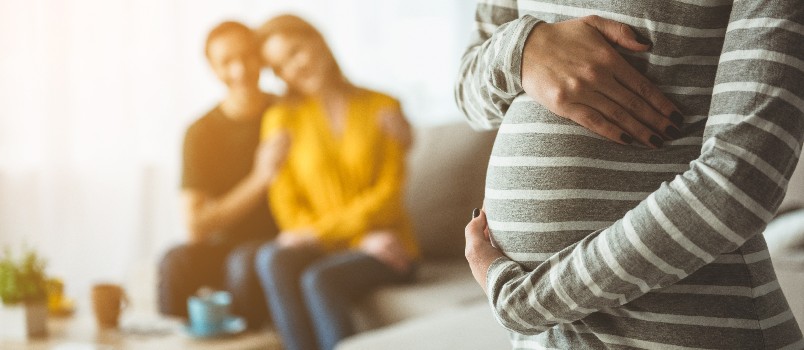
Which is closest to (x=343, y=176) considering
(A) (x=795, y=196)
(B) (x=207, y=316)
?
(B) (x=207, y=316)

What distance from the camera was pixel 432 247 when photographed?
91.8 inches

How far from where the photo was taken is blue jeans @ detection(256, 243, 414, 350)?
6.09 ft

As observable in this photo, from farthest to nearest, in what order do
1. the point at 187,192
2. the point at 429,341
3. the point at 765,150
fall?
the point at 187,192 → the point at 429,341 → the point at 765,150

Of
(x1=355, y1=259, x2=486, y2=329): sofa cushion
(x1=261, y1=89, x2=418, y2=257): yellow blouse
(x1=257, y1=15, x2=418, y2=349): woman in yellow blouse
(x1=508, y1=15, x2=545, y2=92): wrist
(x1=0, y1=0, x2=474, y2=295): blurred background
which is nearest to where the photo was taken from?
(x1=508, y1=15, x2=545, y2=92): wrist

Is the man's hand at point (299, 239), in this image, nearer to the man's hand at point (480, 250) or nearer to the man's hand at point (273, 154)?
the man's hand at point (273, 154)

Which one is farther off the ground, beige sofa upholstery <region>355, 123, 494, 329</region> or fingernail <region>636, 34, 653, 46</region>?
fingernail <region>636, 34, 653, 46</region>

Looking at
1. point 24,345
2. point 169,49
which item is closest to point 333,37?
point 169,49

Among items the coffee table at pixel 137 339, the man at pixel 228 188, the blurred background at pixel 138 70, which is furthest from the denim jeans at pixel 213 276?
the blurred background at pixel 138 70

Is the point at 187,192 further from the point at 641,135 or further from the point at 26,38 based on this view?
the point at 641,135

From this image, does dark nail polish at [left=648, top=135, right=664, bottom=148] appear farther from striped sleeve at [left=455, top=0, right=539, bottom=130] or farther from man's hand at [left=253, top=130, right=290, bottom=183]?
man's hand at [left=253, top=130, right=290, bottom=183]

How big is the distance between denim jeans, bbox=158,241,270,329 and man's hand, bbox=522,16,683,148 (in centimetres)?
150

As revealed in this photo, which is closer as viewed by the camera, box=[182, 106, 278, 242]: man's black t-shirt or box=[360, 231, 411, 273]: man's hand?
box=[360, 231, 411, 273]: man's hand

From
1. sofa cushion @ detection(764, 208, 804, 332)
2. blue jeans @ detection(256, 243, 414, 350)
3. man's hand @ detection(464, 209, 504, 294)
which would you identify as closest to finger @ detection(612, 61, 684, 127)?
man's hand @ detection(464, 209, 504, 294)

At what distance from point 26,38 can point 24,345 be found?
182cm
